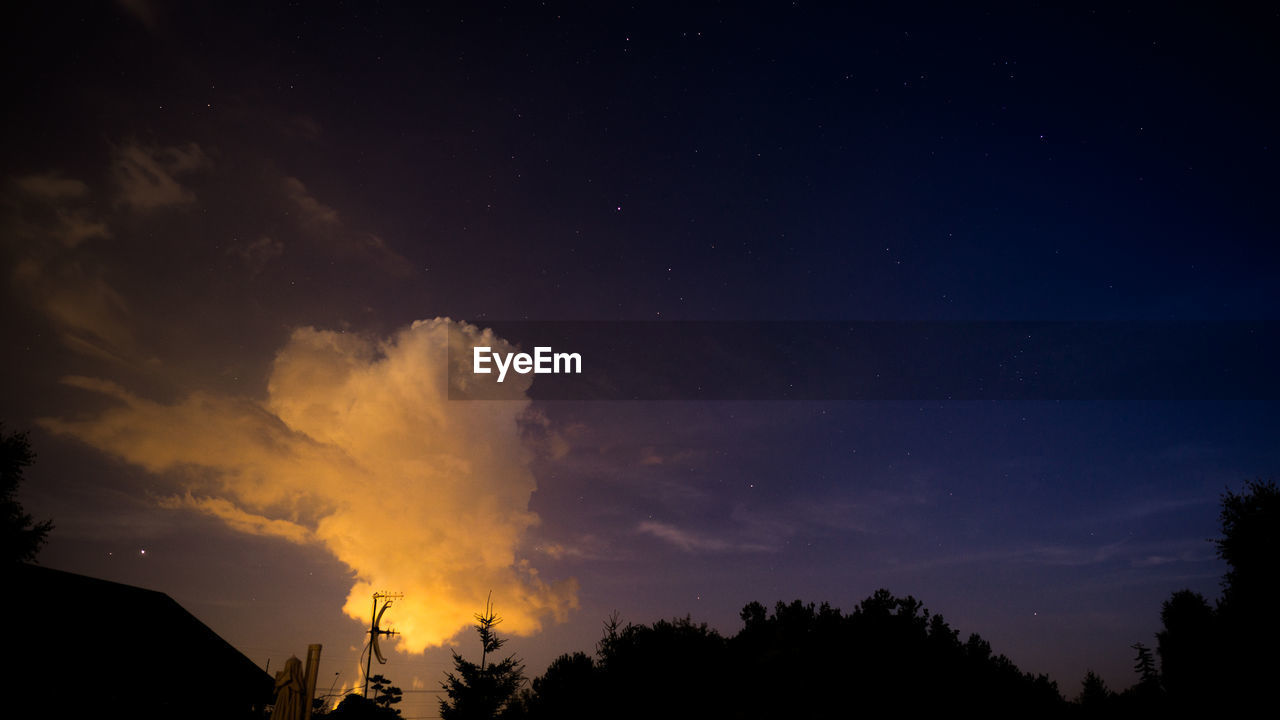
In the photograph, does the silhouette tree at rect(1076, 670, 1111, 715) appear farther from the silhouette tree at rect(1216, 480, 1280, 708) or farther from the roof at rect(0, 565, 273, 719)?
the roof at rect(0, 565, 273, 719)

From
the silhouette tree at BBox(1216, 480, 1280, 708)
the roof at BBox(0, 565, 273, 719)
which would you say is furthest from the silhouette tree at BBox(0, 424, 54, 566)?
the silhouette tree at BBox(1216, 480, 1280, 708)

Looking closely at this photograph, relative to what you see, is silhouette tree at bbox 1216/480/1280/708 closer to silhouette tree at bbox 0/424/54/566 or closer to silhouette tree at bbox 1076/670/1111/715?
silhouette tree at bbox 1076/670/1111/715

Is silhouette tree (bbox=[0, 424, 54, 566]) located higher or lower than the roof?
higher

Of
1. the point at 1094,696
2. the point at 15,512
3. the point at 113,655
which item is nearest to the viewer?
the point at 113,655

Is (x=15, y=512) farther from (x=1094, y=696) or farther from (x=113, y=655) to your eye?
(x=1094, y=696)

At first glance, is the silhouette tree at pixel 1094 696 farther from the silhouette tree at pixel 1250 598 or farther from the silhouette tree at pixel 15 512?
the silhouette tree at pixel 15 512

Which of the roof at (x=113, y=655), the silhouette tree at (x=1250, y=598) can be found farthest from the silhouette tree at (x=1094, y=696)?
the roof at (x=113, y=655)

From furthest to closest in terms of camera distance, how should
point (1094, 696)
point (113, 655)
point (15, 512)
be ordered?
1. point (1094, 696)
2. point (15, 512)
3. point (113, 655)

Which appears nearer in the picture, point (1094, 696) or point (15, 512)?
point (15, 512)

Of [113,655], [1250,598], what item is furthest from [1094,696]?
[113,655]

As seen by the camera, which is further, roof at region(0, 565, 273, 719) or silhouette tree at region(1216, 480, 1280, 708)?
silhouette tree at region(1216, 480, 1280, 708)

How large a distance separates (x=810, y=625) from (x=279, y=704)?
123ft

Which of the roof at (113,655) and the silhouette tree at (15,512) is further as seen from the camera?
the silhouette tree at (15,512)

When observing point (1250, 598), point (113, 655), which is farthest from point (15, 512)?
point (1250, 598)
